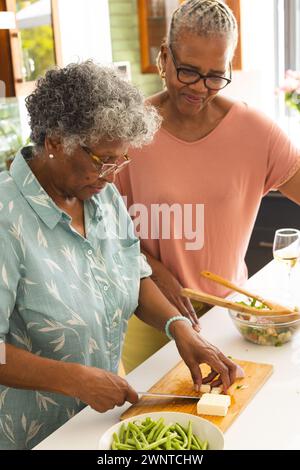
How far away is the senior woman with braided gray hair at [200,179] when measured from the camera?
187cm

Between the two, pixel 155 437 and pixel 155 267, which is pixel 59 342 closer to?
pixel 155 437

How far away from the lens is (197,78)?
172 centimetres

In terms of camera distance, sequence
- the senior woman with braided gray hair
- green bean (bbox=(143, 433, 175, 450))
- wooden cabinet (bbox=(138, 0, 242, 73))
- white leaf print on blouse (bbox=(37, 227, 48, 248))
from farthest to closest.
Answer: wooden cabinet (bbox=(138, 0, 242, 73)) → the senior woman with braided gray hair → white leaf print on blouse (bbox=(37, 227, 48, 248)) → green bean (bbox=(143, 433, 175, 450))

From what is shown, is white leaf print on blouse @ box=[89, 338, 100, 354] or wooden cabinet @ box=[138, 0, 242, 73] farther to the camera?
wooden cabinet @ box=[138, 0, 242, 73]

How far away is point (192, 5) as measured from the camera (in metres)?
1.74

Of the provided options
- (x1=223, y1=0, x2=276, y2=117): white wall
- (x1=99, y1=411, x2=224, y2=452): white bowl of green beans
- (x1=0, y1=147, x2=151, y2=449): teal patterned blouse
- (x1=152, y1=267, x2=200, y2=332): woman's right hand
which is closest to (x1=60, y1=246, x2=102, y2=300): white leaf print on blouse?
(x1=0, y1=147, x2=151, y2=449): teal patterned blouse

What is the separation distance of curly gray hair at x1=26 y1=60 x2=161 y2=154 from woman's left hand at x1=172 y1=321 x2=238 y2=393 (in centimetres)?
46

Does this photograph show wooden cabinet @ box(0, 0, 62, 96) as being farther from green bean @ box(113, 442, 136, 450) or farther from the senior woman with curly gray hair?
green bean @ box(113, 442, 136, 450)

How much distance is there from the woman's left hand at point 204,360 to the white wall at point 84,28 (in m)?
2.46

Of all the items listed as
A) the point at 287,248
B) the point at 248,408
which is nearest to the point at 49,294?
the point at 248,408

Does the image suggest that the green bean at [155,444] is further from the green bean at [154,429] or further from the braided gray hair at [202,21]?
the braided gray hair at [202,21]

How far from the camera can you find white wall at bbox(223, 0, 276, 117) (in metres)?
3.69

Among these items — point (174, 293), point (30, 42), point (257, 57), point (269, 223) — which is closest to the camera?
point (174, 293)

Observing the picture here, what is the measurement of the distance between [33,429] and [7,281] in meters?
0.38
